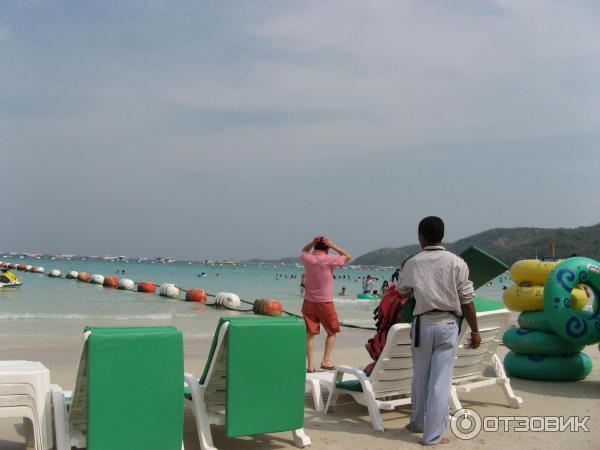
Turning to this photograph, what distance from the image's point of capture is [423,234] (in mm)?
4836

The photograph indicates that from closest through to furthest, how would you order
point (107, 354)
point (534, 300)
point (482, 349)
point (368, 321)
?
point (107, 354) → point (482, 349) → point (534, 300) → point (368, 321)

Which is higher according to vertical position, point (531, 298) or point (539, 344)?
point (531, 298)

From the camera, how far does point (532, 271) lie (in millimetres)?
7723

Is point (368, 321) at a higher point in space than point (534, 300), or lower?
lower

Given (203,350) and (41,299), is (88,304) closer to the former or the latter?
(41,299)

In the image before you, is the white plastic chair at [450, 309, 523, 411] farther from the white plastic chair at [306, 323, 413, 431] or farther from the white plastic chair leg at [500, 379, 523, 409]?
the white plastic chair at [306, 323, 413, 431]

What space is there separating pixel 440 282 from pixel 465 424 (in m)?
1.31

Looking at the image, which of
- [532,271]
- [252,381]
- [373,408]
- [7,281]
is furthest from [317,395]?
[7,281]

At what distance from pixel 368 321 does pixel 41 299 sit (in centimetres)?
1289

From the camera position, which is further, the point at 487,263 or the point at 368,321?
the point at 368,321

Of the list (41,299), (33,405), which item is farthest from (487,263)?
(41,299)

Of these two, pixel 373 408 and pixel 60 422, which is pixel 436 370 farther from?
pixel 60 422

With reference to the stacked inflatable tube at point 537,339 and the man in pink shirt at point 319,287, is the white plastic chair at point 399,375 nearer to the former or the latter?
the man in pink shirt at point 319,287

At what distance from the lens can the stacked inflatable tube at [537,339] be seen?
7180 mm
